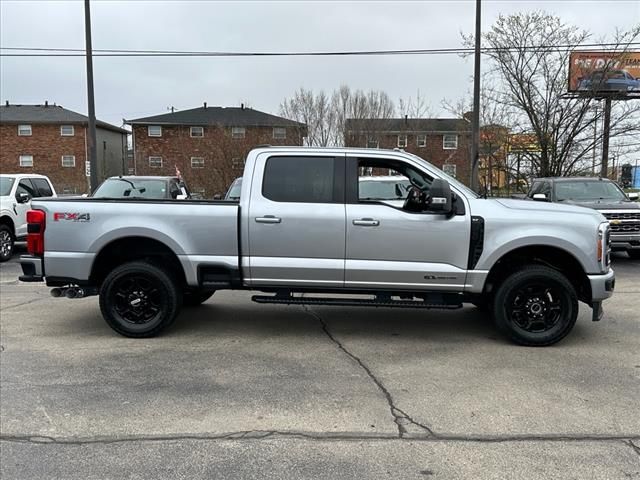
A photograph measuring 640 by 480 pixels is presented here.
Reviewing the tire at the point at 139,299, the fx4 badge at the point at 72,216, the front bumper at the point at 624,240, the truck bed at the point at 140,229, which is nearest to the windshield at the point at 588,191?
the front bumper at the point at 624,240

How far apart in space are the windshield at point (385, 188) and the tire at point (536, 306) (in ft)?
5.64

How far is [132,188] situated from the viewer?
12633 mm

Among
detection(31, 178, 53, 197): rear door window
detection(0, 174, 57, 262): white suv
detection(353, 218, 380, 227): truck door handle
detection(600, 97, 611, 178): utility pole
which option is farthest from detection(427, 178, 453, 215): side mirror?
detection(600, 97, 611, 178): utility pole

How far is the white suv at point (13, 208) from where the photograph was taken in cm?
1237

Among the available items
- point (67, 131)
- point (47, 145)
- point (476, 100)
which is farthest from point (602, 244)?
point (47, 145)

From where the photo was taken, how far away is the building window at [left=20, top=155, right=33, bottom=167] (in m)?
47.8

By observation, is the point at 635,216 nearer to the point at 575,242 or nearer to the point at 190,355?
the point at 575,242

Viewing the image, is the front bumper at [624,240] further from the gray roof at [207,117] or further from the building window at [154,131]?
the building window at [154,131]

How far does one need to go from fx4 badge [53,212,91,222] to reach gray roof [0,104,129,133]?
44.9 meters

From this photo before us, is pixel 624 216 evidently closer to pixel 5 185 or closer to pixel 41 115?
pixel 5 185

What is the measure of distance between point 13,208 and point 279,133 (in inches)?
1017

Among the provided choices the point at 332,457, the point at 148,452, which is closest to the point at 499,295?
the point at 332,457

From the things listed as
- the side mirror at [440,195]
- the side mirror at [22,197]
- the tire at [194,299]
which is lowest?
the tire at [194,299]

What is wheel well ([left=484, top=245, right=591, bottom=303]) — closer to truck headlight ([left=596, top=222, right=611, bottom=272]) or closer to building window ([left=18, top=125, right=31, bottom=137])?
truck headlight ([left=596, top=222, right=611, bottom=272])
